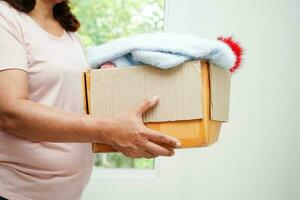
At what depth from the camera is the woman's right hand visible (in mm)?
646

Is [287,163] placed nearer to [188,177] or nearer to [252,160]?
[252,160]

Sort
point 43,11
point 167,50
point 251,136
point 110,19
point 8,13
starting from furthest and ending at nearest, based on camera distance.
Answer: point 110,19 < point 251,136 < point 43,11 < point 8,13 < point 167,50

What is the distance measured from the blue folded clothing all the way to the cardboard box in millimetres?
18

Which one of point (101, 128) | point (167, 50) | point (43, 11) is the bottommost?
point (101, 128)

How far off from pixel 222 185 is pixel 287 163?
0.25m

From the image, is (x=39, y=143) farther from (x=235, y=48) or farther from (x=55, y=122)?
(x=235, y=48)

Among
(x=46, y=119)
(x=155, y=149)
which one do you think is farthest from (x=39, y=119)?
(x=155, y=149)

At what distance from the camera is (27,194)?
784 mm

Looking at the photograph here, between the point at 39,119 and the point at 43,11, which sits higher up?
the point at 43,11

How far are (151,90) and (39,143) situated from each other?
0.94ft

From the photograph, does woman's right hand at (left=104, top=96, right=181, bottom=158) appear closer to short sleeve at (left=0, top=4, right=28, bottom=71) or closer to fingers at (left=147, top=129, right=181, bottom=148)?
fingers at (left=147, top=129, right=181, bottom=148)

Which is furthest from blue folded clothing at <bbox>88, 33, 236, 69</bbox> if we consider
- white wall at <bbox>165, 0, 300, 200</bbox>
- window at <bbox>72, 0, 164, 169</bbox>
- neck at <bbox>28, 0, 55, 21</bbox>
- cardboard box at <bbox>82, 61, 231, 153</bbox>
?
window at <bbox>72, 0, 164, 169</bbox>

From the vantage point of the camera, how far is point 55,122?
66 centimetres

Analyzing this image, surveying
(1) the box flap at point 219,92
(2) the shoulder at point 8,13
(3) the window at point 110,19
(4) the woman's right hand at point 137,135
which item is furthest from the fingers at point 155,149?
(3) the window at point 110,19
